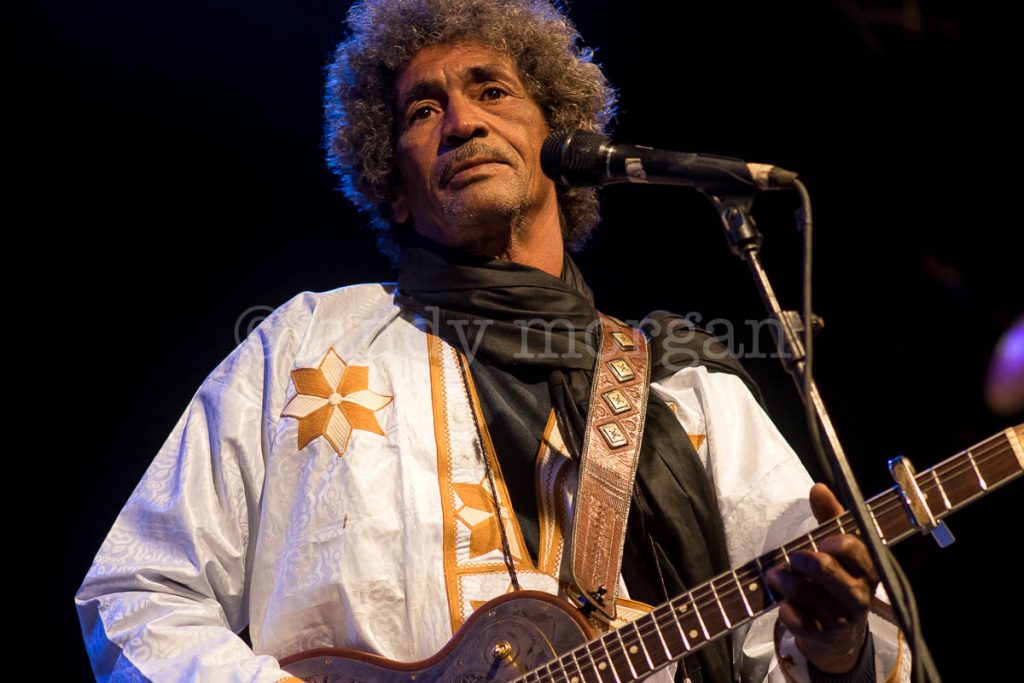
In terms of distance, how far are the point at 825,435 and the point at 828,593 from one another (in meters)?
0.55

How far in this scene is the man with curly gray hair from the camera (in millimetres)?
2045

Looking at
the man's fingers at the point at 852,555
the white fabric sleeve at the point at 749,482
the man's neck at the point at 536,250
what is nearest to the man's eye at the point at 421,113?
the man's neck at the point at 536,250

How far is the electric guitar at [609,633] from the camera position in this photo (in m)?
1.82

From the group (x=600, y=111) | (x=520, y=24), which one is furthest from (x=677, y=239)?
(x=520, y=24)

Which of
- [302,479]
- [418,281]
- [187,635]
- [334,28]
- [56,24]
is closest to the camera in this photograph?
[187,635]

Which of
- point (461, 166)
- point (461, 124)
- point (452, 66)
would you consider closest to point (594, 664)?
point (461, 166)

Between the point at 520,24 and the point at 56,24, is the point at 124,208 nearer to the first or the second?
→ the point at 56,24

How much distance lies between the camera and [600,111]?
3.66 m

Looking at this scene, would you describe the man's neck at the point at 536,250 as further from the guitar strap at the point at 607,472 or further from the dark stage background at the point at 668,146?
the dark stage background at the point at 668,146

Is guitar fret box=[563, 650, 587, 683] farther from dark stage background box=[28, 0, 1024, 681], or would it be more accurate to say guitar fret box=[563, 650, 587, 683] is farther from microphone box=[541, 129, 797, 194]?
dark stage background box=[28, 0, 1024, 681]

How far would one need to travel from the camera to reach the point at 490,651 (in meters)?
1.98

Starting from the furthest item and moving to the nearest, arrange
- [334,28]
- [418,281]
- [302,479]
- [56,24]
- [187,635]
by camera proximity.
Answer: [334,28], [56,24], [418,281], [302,479], [187,635]

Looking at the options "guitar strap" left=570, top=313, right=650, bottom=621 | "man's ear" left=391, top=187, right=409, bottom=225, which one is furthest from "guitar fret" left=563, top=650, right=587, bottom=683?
"man's ear" left=391, top=187, right=409, bottom=225

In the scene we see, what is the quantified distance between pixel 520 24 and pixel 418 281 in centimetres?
126
